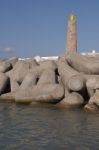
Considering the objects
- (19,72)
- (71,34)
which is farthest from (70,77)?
(71,34)

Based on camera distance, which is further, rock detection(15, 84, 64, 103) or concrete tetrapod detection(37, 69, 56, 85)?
concrete tetrapod detection(37, 69, 56, 85)

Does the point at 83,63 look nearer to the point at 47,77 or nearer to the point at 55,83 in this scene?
the point at 55,83

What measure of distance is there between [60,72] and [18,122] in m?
6.63

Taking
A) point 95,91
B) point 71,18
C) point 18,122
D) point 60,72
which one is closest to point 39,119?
point 18,122

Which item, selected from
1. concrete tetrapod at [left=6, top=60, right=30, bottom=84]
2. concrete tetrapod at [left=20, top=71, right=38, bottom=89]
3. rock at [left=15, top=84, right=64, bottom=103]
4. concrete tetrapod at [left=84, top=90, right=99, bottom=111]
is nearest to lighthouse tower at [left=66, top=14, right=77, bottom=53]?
concrete tetrapod at [left=6, top=60, right=30, bottom=84]

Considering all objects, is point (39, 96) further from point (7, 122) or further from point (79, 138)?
point (79, 138)

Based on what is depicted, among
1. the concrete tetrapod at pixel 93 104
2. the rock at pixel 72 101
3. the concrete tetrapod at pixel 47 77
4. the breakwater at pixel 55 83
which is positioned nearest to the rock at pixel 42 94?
the breakwater at pixel 55 83

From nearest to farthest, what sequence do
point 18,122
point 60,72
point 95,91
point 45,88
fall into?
point 18,122 → point 95,91 → point 45,88 → point 60,72

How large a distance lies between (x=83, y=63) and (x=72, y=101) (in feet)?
9.39

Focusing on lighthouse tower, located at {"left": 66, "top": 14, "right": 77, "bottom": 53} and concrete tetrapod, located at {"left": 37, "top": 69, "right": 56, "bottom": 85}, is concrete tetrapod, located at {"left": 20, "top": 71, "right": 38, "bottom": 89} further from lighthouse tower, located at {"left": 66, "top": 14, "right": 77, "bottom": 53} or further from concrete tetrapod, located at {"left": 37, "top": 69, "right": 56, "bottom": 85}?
lighthouse tower, located at {"left": 66, "top": 14, "right": 77, "bottom": 53}

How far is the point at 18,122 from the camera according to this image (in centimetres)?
1463

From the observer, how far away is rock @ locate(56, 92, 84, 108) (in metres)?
17.7

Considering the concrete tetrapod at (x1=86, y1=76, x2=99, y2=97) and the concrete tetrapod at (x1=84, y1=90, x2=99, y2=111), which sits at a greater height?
the concrete tetrapod at (x1=86, y1=76, x2=99, y2=97)

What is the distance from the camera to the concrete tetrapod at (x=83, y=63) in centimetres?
1923
